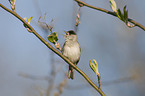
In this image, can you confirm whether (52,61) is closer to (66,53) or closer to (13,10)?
(66,53)

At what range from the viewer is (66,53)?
4.50 meters

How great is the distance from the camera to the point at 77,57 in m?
4.73

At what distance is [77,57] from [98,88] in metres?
3.28

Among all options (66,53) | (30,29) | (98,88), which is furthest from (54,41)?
(66,53)

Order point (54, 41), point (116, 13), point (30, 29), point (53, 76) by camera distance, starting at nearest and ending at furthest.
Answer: point (116, 13), point (30, 29), point (54, 41), point (53, 76)

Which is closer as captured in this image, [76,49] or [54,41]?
[54,41]

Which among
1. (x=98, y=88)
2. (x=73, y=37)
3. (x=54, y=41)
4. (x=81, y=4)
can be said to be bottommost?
(x=98, y=88)

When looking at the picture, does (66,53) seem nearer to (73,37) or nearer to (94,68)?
(73,37)

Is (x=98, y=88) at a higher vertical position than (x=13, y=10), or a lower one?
lower

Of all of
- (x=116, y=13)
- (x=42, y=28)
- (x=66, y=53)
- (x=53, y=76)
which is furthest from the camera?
(x=66, y=53)

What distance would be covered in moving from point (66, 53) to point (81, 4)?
10.0 ft

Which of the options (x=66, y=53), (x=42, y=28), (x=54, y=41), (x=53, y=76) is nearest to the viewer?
(x=54, y=41)

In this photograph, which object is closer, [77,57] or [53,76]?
[53,76]

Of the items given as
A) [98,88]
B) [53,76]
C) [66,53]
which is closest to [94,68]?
[98,88]
